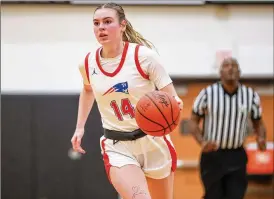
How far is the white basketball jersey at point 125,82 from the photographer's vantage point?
150 inches

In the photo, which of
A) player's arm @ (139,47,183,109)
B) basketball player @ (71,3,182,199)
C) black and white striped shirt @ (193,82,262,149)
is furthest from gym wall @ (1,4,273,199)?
player's arm @ (139,47,183,109)

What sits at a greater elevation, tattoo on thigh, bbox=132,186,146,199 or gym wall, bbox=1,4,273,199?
tattoo on thigh, bbox=132,186,146,199

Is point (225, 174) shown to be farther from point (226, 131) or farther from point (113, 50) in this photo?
point (113, 50)

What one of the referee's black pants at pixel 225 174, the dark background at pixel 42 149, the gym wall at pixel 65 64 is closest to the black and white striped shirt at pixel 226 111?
the referee's black pants at pixel 225 174

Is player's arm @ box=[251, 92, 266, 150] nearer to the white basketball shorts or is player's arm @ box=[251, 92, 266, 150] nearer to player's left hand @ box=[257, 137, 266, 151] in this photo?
player's left hand @ box=[257, 137, 266, 151]

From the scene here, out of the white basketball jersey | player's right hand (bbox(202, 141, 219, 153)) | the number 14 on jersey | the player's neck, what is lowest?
player's right hand (bbox(202, 141, 219, 153))

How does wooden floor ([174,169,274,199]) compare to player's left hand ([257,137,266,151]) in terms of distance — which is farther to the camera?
wooden floor ([174,169,274,199])

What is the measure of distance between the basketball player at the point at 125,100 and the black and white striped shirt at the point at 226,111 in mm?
2560

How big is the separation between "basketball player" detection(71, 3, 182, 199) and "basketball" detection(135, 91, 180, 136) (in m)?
0.15

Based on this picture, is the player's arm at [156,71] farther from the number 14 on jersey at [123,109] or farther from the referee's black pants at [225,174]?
the referee's black pants at [225,174]

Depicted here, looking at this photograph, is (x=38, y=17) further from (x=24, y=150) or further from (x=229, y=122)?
(x=229, y=122)

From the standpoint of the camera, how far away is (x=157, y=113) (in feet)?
11.8

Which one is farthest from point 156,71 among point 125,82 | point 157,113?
point 157,113

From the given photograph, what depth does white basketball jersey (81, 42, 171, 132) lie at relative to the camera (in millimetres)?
3811
